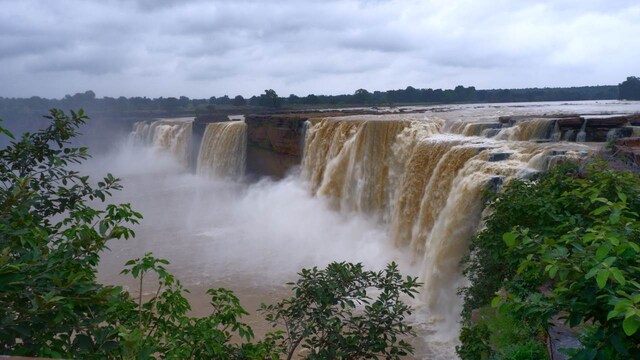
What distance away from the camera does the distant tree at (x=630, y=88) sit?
34.3 metres

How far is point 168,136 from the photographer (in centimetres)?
3397

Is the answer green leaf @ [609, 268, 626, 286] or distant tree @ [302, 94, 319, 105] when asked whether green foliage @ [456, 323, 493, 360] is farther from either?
distant tree @ [302, 94, 319, 105]

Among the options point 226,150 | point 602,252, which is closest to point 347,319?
point 602,252

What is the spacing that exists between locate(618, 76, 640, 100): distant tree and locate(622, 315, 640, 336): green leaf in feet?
127

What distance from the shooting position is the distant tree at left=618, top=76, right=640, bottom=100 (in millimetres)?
34344

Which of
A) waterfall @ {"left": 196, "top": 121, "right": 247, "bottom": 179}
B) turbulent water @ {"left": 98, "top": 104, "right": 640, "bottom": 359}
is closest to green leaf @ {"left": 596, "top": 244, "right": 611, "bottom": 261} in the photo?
turbulent water @ {"left": 98, "top": 104, "right": 640, "bottom": 359}

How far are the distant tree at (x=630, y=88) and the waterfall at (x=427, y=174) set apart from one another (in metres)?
26.4

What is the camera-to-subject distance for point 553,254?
2.24 m

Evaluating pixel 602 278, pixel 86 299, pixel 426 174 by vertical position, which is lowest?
pixel 426 174

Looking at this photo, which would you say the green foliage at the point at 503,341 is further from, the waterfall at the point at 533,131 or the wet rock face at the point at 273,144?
the wet rock face at the point at 273,144

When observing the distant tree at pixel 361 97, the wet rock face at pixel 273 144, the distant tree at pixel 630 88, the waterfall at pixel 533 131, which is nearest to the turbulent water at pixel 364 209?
the waterfall at pixel 533 131

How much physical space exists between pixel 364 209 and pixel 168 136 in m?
21.9

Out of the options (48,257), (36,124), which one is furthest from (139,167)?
(48,257)

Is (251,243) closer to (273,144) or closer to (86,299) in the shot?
(273,144)
